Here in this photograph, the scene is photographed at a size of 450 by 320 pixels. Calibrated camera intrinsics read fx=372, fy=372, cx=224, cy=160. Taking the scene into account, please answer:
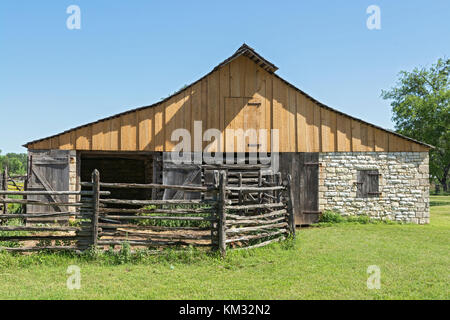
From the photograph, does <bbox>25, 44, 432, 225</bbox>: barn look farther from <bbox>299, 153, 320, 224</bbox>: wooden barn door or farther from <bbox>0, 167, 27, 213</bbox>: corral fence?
<bbox>0, 167, 27, 213</bbox>: corral fence

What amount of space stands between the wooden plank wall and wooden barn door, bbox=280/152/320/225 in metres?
0.37

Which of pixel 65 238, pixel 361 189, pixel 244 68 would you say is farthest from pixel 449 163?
pixel 65 238

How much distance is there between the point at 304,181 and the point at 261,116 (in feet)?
10.3

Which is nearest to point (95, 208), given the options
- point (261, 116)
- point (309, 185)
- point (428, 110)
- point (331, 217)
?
point (261, 116)

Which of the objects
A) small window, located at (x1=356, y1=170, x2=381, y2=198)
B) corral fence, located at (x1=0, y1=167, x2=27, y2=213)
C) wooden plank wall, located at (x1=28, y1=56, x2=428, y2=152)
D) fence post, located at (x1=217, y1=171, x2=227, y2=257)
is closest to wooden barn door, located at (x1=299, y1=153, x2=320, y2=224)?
wooden plank wall, located at (x1=28, y1=56, x2=428, y2=152)

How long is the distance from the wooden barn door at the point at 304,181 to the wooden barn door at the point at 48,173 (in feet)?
27.2

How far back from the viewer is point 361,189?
597 inches

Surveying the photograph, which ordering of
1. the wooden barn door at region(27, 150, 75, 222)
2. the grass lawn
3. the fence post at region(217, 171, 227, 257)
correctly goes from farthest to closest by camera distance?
the wooden barn door at region(27, 150, 75, 222) < the fence post at region(217, 171, 227, 257) < the grass lawn

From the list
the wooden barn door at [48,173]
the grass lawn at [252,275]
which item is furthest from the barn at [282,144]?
the grass lawn at [252,275]

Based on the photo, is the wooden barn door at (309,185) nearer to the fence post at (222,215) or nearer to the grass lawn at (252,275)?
the grass lawn at (252,275)

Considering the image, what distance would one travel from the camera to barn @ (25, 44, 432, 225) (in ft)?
47.1

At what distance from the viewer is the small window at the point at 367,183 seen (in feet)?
49.7

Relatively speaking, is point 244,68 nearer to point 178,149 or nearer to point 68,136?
point 178,149
